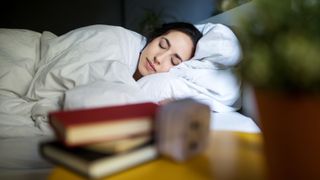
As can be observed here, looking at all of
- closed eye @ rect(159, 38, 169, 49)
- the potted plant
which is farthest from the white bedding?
the potted plant

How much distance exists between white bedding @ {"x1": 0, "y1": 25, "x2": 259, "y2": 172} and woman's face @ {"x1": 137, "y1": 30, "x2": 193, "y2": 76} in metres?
0.05

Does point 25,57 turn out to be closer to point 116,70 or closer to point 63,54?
point 63,54

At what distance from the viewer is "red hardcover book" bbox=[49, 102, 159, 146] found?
485mm

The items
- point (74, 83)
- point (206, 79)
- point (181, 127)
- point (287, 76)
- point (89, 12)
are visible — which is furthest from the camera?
point (89, 12)

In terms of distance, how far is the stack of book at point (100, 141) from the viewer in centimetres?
48

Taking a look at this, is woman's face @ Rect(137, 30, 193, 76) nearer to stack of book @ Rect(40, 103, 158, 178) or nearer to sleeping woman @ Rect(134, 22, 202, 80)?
sleeping woman @ Rect(134, 22, 202, 80)

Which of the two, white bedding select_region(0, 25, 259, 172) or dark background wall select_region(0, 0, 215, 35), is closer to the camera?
white bedding select_region(0, 25, 259, 172)

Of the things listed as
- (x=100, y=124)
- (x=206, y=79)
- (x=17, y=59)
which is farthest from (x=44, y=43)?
(x=100, y=124)

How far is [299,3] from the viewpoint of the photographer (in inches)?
16.8

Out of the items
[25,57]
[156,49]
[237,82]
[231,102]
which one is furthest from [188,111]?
[25,57]

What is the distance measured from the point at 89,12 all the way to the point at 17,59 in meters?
0.91

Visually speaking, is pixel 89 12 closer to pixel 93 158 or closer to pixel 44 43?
pixel 44 43

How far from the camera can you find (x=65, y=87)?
116cm

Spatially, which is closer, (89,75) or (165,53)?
(89,75)
